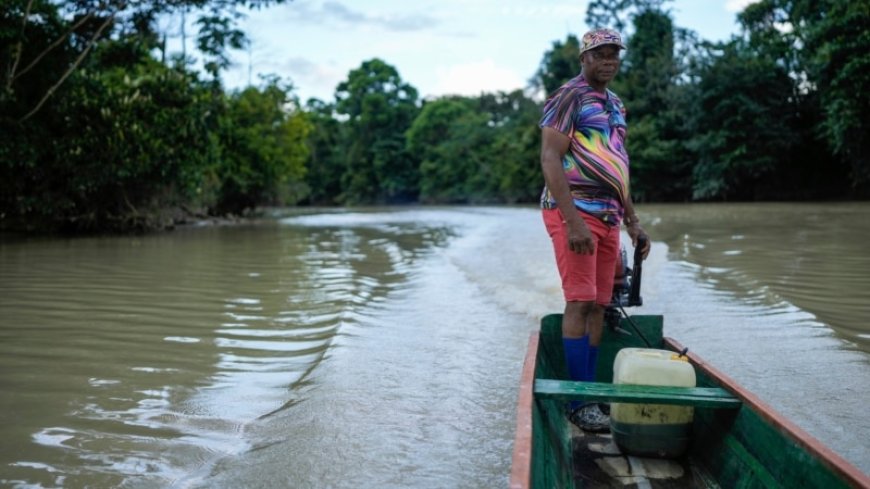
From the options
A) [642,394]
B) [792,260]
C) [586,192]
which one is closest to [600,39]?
[586,192]

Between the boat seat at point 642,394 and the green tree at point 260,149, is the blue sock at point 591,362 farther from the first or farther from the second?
the green tree at point 260,149

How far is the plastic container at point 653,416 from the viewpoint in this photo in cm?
304

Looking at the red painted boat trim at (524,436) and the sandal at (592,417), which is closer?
the red painted boat trim at (524,436)

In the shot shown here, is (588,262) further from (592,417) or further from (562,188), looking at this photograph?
(592,417)

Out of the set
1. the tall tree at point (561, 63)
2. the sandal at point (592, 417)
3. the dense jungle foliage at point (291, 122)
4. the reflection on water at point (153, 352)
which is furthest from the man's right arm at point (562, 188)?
the tall tree at point (561, 63)

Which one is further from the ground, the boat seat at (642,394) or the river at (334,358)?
the boat seat at (642,394)

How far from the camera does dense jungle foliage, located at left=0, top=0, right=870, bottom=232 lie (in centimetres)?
1648

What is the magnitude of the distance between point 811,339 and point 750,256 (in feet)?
18.1

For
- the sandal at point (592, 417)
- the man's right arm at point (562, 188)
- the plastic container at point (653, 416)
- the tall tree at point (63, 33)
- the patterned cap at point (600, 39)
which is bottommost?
the sandal at point (592, 417)

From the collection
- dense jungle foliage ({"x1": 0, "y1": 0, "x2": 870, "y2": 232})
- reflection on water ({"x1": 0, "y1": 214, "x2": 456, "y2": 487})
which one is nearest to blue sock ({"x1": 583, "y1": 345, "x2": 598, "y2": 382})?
reflection on water ({"x1": 0, "y1": 214, "x2": 456, "y2": 487})

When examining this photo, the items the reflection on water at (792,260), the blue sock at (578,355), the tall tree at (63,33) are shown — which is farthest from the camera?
the tall tree at (63,33)

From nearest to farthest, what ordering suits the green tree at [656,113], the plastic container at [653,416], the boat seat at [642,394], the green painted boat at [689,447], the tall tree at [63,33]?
the green painted boat at [689,447] < the boat seat at [642,394] < the plastic container at [653,416] < the tall tree at [63,33] < the green tree at [656,113]

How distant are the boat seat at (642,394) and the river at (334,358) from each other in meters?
0.66

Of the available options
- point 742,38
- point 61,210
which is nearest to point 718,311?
point 61,210
